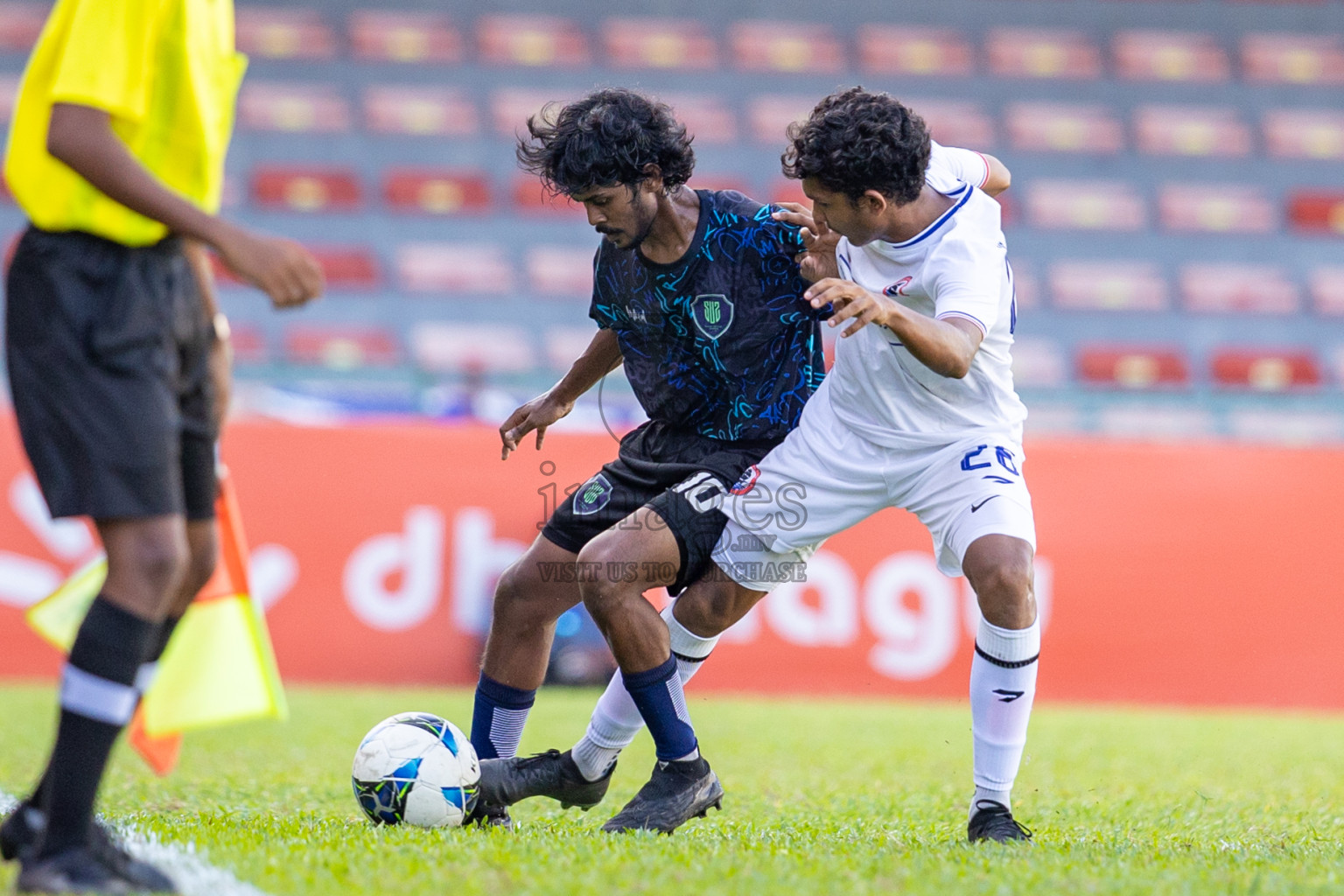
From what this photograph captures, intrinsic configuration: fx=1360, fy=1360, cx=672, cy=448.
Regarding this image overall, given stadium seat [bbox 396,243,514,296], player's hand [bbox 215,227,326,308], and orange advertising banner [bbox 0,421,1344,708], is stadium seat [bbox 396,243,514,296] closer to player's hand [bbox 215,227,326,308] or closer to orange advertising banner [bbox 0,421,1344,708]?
orange advertising banner [bbox 0,421,1344,708]

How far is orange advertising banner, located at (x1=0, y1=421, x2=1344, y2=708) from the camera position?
8.51m

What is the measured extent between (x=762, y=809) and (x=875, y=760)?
64.5 inches

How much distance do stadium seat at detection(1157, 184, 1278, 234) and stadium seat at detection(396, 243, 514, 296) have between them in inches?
352

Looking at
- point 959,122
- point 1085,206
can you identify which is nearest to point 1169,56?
point 1085,206

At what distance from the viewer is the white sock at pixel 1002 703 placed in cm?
342

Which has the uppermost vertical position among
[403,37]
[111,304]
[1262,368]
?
[403,37]

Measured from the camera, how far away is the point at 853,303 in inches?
117

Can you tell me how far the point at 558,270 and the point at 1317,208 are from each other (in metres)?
10.4

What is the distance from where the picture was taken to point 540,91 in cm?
1848

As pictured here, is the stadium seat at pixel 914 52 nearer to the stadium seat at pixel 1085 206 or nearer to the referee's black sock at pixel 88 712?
the stadium seat at pixel 1085 206

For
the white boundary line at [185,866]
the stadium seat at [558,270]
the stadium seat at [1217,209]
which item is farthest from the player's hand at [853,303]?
the stadium seat at [1217,209]

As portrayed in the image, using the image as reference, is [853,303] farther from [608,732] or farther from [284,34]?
[284,34]

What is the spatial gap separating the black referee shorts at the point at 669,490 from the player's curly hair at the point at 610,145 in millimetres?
723

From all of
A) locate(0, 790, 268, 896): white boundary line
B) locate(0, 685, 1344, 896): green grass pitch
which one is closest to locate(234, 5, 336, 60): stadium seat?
locate(0, 685, 1344, 896): green grass pitch
